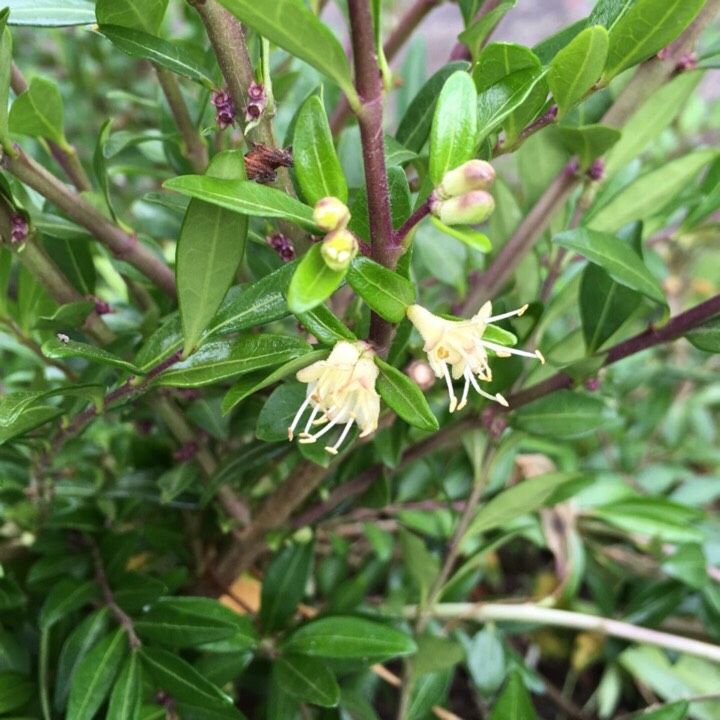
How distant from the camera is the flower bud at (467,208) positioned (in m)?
0.36

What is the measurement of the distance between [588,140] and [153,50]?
33 centimetres

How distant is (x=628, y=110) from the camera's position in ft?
2.09

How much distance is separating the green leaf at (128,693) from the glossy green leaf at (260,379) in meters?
0.29

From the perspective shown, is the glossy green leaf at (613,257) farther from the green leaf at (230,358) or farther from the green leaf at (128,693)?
the green leaf at (128,693)

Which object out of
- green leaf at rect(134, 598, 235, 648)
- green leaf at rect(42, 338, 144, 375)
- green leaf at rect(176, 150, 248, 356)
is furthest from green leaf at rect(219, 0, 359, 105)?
green leaf at rect(134, 598, 235, 648)

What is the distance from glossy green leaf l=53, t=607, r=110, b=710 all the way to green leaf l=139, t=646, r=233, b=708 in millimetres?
66

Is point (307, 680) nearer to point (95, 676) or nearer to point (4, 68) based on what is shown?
point (95, 676)

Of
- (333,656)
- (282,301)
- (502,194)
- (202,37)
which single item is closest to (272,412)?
(282,301)

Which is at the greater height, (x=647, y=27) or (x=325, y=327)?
(x=647, y=27)

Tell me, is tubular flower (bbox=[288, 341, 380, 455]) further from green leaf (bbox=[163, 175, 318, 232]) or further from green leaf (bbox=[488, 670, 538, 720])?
green leaf (bbox=[488, 670, 538, 720])

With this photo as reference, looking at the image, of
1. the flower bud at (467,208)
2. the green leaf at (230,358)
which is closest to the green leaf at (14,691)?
the green leaf at (230,358)

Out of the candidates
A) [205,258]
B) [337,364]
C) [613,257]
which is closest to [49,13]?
[205,258]

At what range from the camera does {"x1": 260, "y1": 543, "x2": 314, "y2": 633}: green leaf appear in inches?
29.4

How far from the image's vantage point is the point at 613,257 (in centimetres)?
54
